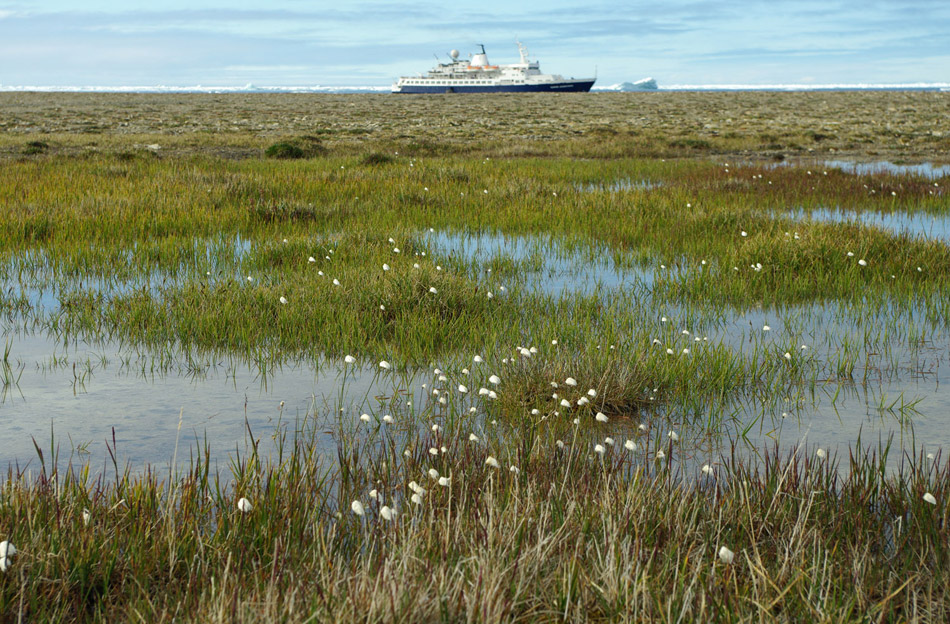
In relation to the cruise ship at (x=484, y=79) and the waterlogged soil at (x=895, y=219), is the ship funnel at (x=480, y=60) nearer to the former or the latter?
the cruise ship at (x=484, y=79)

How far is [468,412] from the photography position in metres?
4.61

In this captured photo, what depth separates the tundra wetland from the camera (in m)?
2.64

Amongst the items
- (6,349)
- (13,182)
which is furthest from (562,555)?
(13,182)

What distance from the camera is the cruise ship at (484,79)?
12825 cm

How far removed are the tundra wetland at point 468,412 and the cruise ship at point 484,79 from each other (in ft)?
395

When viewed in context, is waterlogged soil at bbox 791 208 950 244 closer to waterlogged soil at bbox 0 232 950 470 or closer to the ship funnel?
waterlogged soil at bbox 0 232 950 470

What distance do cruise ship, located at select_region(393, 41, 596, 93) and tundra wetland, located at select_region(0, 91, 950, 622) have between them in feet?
395

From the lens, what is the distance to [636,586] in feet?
7.88

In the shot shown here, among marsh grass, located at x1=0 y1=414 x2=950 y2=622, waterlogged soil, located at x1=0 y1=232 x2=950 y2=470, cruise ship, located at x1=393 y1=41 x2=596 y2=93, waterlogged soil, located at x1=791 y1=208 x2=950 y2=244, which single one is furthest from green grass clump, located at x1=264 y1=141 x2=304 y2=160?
cruise ship, located at x1=393 y1=41 x2=596 y2=93

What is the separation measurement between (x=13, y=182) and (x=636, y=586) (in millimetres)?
15263

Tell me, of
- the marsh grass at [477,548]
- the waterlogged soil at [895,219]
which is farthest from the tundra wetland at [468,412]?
the waterlogged soil at [895,219]

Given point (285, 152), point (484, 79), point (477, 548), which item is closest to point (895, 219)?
point (477, 548)

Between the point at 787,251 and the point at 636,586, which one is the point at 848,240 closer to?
the point at 787,251

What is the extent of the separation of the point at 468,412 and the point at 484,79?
444ft
